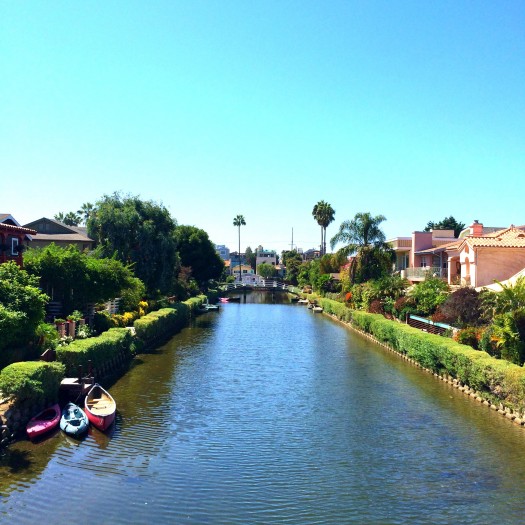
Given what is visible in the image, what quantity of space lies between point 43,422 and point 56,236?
4776cm

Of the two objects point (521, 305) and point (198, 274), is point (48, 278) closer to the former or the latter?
point (521, 305)

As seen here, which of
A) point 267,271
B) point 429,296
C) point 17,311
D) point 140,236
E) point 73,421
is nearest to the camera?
point 73,421

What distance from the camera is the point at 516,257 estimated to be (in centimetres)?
4659

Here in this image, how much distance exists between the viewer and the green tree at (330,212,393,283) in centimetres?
7150

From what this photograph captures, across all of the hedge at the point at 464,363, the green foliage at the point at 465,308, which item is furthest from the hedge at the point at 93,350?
the green foliage at the point at 465,308

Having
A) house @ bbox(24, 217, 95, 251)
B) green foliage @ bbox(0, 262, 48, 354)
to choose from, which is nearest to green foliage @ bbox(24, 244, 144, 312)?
green foliage @ bbox(0, 262, 48, 354)

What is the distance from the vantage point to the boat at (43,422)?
20.8 meters

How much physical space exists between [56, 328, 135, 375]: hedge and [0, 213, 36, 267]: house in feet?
29.2

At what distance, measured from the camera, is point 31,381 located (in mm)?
21047

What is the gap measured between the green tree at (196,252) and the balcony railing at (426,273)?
40161 millimetres

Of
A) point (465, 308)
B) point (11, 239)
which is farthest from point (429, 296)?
point (11, 239)

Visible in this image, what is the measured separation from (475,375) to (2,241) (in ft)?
98.9

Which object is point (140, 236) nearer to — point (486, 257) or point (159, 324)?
point (159, 324)

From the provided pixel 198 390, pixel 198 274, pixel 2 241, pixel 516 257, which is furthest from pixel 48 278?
pixel 198 274
